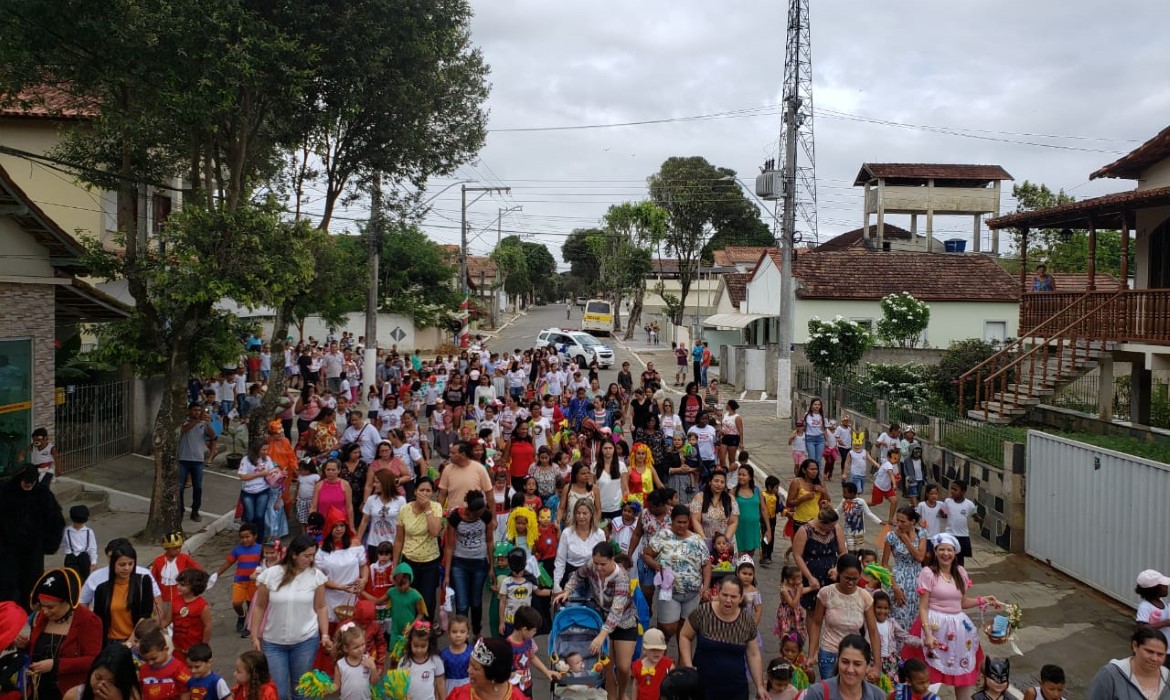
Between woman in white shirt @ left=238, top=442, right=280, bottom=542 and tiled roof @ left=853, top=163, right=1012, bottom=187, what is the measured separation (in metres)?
40.3

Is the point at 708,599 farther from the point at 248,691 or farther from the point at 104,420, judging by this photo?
the point at 104,420

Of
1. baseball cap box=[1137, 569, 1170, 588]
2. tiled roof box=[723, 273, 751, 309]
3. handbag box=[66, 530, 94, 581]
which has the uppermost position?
tiled roof box=[723, 273, 751, 309]

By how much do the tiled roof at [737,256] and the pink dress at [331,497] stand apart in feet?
212

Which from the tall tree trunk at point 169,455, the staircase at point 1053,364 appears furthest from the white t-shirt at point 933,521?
the tall tree trunk at point 169,455

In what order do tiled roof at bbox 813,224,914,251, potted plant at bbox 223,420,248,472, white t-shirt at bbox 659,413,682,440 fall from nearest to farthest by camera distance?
white t-shirt at bbox 659,413,682,440
potted plant at bbox 223,420,248,472
tiled roof at bbox 813,224,914,251

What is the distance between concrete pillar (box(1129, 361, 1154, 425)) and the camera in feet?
57.5

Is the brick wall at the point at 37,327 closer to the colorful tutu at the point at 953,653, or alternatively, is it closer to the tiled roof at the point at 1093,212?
the colorful tutu at the point at 953,653

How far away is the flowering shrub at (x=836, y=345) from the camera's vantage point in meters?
24.5

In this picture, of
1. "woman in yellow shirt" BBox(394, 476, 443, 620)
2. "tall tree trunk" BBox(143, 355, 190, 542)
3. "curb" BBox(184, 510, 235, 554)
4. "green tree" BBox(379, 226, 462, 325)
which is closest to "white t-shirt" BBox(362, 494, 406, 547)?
"woman in yellow shirt" BBox(394, 476, 443, 620)

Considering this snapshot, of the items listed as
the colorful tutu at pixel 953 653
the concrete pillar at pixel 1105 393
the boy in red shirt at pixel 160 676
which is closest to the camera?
the boy in red shirt at pixel 160 676

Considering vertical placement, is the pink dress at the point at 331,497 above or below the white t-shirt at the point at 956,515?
above

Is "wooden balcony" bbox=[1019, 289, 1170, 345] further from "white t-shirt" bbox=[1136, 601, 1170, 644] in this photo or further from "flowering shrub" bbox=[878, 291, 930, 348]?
"flowering shrub" bbox=[878, 291, 930, 348]

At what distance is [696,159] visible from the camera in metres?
57.9

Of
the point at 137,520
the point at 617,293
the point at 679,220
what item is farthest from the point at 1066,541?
the point at 617,293
